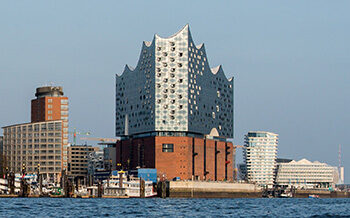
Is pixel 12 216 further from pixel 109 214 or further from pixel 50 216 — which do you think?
pixel 109 214

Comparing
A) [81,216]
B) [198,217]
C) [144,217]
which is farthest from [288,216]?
[81,216]

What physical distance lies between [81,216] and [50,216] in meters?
4.55

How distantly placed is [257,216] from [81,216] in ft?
92.1

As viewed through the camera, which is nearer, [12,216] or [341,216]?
[12,216]

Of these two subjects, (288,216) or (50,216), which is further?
(288,216)

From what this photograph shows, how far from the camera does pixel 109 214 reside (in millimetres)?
118688

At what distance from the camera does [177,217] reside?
117m

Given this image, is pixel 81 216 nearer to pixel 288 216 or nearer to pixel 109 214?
pixel 109 214

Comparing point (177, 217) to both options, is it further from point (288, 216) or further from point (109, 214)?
point (288, 216)

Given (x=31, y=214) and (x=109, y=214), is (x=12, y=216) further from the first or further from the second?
(x=109, y=214)

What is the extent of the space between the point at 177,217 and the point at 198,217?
3.26 metres

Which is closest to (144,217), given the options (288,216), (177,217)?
(177,217)

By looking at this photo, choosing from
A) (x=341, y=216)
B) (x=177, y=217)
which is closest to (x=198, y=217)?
(x=177, y=217)

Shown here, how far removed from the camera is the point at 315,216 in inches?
4614
